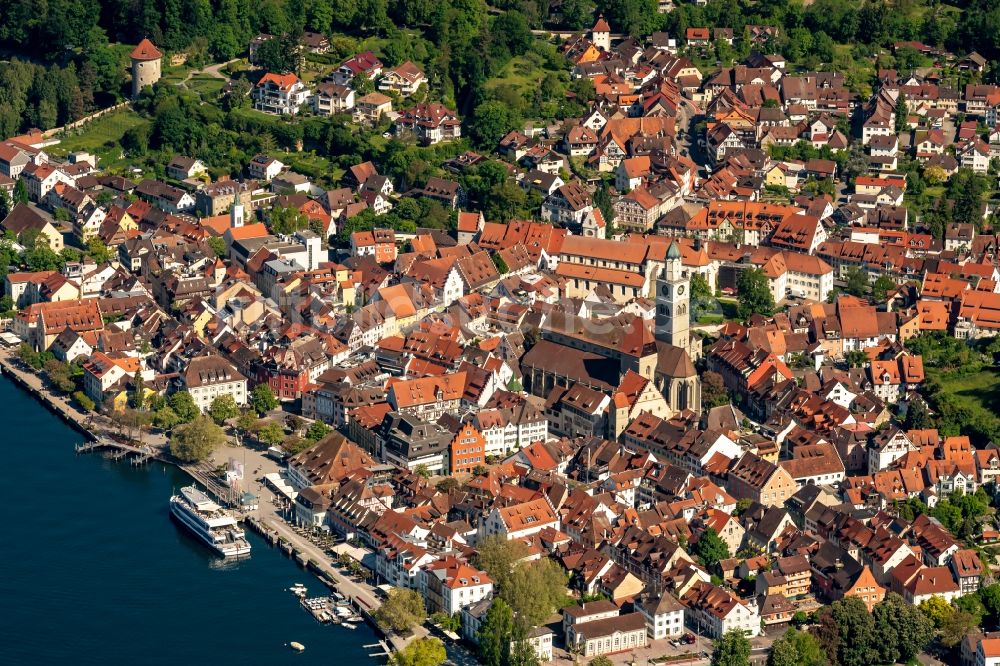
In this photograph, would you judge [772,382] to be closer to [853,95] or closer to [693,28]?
[853,95]

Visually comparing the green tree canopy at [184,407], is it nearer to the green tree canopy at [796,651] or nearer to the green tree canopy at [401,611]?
the green tree canopy at [401,611]

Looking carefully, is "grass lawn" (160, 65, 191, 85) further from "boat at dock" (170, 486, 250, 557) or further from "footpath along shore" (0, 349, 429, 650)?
"boat at dock" (170, 486, 250, 557)

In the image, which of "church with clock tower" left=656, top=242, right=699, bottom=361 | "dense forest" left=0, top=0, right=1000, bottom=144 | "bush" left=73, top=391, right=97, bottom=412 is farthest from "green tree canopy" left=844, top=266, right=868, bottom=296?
"bush" left=73, top=391, right=97, bottom=412

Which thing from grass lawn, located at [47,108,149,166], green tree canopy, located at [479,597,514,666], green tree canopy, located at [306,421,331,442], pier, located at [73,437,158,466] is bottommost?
grass lawn, located at [47,108,149,166]

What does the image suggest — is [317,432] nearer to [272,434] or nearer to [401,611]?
[272,434]

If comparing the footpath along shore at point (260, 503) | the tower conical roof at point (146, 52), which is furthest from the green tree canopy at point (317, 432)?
the tower conical roof at point (146, 52)

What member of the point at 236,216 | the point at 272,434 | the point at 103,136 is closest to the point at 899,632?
the point at 272,434

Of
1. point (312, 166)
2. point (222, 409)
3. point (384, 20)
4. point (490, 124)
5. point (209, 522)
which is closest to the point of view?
point (209, 522)
